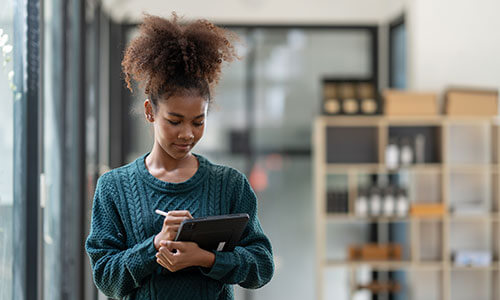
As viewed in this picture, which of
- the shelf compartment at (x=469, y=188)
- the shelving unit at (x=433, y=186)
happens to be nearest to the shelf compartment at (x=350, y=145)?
the shelving unit at (x=433, y=186)

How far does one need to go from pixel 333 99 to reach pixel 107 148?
178cm

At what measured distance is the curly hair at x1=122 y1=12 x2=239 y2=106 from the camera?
1352 millimetres

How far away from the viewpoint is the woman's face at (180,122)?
1.35 metres

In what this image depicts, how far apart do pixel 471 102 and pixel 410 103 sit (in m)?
0.43

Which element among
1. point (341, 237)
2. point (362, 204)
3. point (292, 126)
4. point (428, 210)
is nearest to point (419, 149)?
point (428, 210)

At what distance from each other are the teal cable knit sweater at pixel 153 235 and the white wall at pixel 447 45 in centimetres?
414

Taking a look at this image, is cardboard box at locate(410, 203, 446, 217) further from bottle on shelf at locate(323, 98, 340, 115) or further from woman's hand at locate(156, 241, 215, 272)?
woman's hand at locate(156, 241, 215, 272)

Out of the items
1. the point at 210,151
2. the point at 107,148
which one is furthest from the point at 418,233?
the point at 107,148

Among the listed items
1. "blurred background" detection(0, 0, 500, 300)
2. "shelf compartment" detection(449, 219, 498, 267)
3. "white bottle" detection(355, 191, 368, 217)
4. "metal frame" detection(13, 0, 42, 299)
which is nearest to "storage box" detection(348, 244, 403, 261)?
"blurred background" detection(0, 0, 500, 300)

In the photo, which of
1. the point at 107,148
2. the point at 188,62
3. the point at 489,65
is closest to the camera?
the point at 188,62

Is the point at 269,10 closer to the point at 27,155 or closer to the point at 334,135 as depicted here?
the point at 334,135

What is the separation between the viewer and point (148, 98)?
1.41 meters

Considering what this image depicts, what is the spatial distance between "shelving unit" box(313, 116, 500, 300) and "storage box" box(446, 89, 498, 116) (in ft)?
0.19

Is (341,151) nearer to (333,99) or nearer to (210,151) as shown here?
(333,99)
